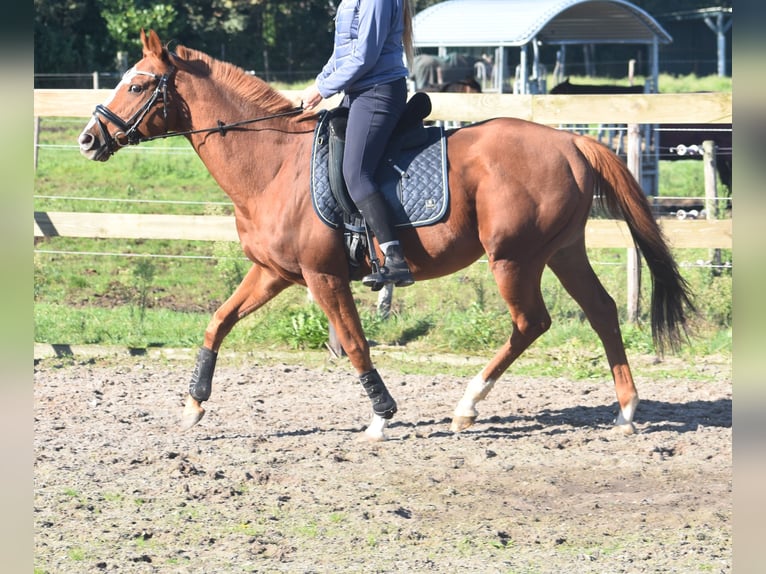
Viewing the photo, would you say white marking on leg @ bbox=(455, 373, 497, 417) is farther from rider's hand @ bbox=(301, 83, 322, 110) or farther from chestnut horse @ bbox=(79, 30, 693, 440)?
rider's hand @ bbox=(301, 83, 322, 110)

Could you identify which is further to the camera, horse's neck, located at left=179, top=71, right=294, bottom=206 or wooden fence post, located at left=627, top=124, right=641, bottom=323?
wooden fence post, located at left=627, top=124, right=641, bottom=323

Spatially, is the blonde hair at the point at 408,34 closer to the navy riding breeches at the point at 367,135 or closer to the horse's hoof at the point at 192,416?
the navy riding breeches at the point at 367,135

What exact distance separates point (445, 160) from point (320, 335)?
2979 millimetres

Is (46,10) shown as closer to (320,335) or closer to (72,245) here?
(72,245)

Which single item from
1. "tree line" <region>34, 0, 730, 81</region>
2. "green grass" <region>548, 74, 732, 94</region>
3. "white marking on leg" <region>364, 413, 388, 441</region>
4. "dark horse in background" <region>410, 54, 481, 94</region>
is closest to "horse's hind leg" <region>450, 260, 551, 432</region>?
"white marking on leg" <region>364, 413, 388, 441</region>

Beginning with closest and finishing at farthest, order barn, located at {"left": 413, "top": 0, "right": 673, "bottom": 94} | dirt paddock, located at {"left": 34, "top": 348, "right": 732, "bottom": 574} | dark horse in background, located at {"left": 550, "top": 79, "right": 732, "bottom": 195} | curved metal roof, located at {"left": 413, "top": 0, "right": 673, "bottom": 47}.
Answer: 1. dirt paddock, located at {"left": 34, "top": 348, "right": 732, "bottom": 574}
2. dark horse in background, located at {"left": 550, "top": 79, "right": 732, "bottom": 195}
3. barn, located at {"left": 413, "top": 0, "right": 673, "bottom": 94}
4. curved metal roof, located at {"left": 413, "top": 0, "right": 673, "bottom": 47}

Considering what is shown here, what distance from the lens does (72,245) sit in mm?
11312

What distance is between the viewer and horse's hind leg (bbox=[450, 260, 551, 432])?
557cm

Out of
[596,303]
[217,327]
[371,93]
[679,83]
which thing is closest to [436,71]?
[596,303]

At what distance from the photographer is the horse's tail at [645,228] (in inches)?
224

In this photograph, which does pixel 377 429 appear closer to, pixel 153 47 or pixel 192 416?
pixel 192 416

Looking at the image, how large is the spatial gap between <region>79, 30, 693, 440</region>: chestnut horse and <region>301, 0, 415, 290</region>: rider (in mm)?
247

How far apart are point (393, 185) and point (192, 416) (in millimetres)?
1939
